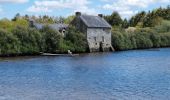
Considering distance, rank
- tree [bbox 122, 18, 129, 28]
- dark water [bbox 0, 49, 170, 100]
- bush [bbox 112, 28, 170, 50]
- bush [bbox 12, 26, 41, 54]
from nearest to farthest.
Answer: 1. dark water [bbox 0, 49, 170, 100]
2. bush [bbox 12, 26, 41, 54]
3. bush [bbox 112, 28, 170, 50]
4. tree [bbox 122, 18, 129, 28]

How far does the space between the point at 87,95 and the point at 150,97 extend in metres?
4.97

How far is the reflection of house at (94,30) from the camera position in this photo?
104625mm

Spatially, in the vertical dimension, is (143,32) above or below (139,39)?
above

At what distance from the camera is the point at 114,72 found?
53.5 m

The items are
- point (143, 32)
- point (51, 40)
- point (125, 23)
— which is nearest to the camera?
point (51, 40)

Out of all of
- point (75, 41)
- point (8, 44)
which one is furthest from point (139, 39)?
point (8, 44)

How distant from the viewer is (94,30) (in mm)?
106188

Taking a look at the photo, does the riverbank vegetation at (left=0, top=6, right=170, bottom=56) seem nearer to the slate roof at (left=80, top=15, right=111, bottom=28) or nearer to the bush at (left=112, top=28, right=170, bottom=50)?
the bush at (left=112, top=28, right=170, bottom=50)

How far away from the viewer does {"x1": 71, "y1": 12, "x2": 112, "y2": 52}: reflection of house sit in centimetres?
10462

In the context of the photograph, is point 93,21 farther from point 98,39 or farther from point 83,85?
point 83,85

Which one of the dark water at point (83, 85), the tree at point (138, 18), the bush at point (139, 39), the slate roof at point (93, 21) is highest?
the tree at point (138, 18)

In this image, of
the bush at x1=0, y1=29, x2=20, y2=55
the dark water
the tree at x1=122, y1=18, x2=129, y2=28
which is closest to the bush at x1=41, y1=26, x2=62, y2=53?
the bush at x1=0, y1=29, x2=20, y2=55

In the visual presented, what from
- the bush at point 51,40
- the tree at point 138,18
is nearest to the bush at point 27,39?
the bush at point 51,40

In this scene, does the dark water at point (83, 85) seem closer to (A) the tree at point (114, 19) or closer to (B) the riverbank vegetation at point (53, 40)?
(B) the riverbank vegetation at point (53, 40)
